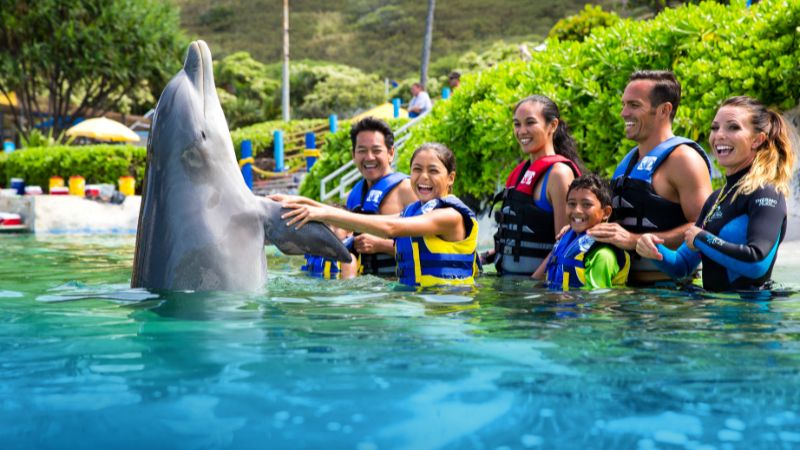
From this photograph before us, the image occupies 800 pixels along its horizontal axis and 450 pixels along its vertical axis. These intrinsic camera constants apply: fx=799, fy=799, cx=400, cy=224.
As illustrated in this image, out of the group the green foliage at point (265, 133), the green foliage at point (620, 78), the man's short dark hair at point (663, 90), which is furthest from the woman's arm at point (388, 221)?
the green foliage at point (265, 133)

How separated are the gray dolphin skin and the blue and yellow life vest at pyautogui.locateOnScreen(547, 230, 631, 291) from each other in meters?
1.44

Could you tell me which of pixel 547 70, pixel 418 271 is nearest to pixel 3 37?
pixel 547 70

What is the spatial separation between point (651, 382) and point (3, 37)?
33493 millimetres

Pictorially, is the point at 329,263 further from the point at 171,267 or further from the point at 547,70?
the point at 547,70

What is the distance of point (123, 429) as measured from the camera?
7.82 feet

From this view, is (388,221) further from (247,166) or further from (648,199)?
(247,166)

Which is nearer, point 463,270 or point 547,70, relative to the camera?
point 463,270

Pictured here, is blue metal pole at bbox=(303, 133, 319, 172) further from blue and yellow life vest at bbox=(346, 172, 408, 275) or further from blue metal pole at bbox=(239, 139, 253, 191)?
blue and yellow life vest at bbox=(346, 172, 408, 275)

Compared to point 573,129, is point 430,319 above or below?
below

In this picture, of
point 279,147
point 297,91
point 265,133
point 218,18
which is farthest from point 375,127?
point 218,18

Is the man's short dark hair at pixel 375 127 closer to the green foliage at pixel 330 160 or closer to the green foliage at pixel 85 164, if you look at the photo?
the green foliage at pixel 330 160

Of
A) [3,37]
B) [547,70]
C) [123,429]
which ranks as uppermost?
[3,37]

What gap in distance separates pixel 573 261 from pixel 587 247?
0.16 meters

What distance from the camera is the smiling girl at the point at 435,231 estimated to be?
515cm
